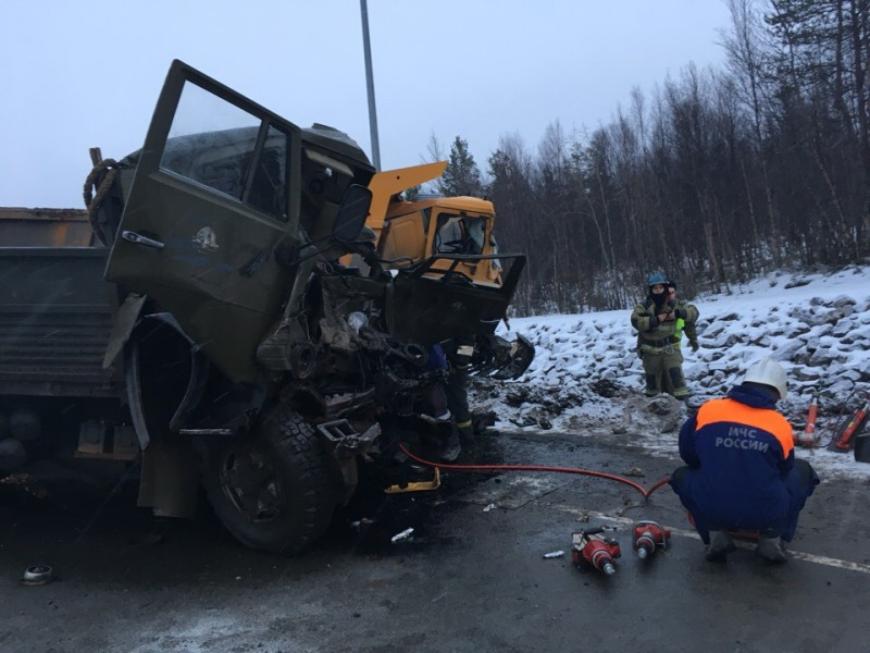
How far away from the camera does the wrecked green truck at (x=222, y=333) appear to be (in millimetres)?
Answer: 4039

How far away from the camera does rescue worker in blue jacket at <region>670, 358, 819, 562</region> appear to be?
3559 millimetres

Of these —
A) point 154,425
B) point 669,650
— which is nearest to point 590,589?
point 669,650

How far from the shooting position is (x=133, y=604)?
153 inches

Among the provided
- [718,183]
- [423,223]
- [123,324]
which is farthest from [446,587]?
[718,183]

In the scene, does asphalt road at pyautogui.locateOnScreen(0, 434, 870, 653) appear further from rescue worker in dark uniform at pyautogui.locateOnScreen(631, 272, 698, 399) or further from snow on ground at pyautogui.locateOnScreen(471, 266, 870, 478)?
rescue worker in dark uniform at pyautogui.locateOnScreen(631, 272, 698, 399)

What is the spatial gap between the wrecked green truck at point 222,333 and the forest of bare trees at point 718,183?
1529 cm

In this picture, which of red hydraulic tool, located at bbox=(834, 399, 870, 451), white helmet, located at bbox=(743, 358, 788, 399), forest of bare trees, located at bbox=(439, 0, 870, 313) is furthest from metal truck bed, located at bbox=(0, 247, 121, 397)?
forest of bare trees, located at bbox=(439, 0, 870, 313)

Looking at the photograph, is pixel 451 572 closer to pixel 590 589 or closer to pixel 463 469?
pixel 590 589

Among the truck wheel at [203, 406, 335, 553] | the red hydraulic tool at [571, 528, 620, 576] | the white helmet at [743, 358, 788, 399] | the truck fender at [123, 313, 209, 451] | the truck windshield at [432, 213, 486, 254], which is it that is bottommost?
the red hydraulic tool at [571, 528, 620, 576]

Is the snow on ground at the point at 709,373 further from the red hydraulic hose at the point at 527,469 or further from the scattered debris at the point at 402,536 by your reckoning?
the scattered debris at the point at 402,536

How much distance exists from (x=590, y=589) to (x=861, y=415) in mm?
3896

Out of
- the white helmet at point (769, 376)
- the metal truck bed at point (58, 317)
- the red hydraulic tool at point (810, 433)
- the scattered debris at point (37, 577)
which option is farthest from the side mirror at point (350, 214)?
the red hydraulic tool at point (810, 433)

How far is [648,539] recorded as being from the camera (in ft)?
13.2

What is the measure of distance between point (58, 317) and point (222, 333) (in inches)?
61.8
